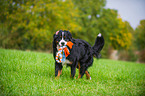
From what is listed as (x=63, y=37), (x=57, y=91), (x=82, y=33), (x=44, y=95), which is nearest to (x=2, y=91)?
(x=44, y=95)

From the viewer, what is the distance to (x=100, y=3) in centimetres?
2677

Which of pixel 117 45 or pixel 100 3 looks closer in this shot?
pixel 100 3

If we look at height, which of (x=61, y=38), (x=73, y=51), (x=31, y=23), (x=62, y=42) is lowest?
(x=73, y=51)

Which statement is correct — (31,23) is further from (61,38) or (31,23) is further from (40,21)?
(61,38)

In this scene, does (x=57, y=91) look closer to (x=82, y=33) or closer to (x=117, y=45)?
(x=82, y=33)

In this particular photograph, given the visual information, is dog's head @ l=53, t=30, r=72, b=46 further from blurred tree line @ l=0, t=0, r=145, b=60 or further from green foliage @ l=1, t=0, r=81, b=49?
green foliage @ l=1, t=0, r=81, b=49

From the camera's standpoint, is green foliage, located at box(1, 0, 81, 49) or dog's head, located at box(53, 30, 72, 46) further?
green foliage, located at box(1, 0, 81, 49)

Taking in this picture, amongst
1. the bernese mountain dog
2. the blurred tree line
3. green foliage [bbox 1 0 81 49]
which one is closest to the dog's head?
the bernese mountain dog

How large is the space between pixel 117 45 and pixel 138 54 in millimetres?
5362

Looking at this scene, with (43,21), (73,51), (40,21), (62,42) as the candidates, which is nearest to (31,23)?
(40,21)

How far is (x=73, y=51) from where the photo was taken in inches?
166

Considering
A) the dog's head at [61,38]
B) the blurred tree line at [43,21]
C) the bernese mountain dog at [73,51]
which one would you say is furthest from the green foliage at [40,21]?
the dog's head at [61,38]

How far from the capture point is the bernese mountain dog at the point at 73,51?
3904 mm

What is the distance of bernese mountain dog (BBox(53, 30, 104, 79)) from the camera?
390 centimetres
